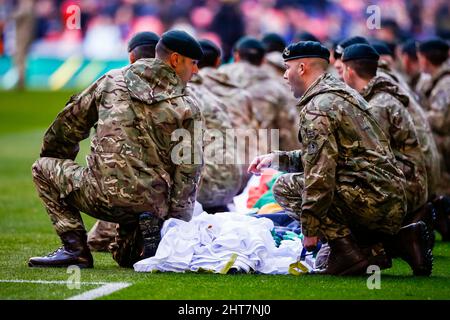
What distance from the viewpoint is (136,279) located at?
28.5ft

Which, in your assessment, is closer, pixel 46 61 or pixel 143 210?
pixel 143 210

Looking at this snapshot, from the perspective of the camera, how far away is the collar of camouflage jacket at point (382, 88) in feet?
35.4

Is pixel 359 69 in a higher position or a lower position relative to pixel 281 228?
higher

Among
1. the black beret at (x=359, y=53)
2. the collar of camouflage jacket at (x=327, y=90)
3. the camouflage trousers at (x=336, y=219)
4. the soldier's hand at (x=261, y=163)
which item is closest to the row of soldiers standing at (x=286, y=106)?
the black beret at (x=359, y=53)

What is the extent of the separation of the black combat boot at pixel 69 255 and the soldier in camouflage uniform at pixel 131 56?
54.9 inches

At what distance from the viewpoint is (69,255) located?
30.7 ft

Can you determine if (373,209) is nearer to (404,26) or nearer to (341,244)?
(341,244)

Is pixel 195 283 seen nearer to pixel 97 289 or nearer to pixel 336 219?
pixel 97 289

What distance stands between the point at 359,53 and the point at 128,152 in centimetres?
269
